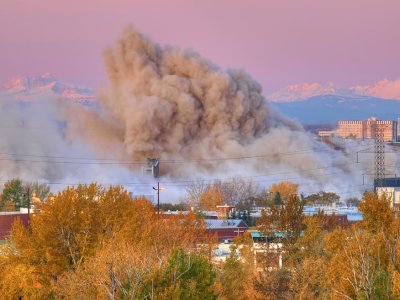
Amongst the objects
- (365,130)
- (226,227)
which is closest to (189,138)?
(226,227)

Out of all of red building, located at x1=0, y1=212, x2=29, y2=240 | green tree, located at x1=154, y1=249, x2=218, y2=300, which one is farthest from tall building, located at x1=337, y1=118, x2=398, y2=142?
green tree, located at x1=154, y1=249, x2=218, y2=300

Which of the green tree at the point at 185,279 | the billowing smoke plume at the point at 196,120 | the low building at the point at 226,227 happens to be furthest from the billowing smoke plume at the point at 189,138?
the green tree at the point at 185,279

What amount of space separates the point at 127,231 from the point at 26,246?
3.11m

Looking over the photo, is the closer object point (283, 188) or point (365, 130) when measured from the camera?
point (283, 188)

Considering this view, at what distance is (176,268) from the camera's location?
2123cm

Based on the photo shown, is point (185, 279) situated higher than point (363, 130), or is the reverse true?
point (363, 130)

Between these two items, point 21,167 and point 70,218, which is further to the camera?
point 21,167

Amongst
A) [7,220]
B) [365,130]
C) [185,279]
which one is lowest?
[185,279]

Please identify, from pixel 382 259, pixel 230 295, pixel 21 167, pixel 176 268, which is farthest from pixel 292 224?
pixel 21 167

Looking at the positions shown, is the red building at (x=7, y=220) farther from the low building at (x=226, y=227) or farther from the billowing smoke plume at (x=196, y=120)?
the billowing smoke plume at (x=196, y=120)

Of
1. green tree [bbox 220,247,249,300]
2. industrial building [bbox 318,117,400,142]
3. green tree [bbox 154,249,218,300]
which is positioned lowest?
green tree [bbox 220,247,249,300]

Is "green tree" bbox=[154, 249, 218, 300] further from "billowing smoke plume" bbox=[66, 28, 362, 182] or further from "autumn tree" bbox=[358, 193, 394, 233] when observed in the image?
"billowing smoke plume" bbox=[66, 28, 362, 182]

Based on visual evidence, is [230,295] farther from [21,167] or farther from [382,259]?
[21,167]

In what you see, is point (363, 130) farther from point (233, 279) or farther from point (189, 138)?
point (233, 279)
